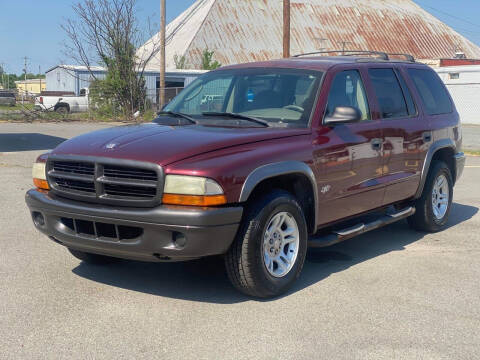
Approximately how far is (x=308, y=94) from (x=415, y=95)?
186 cm

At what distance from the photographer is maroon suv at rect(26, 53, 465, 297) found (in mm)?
4434

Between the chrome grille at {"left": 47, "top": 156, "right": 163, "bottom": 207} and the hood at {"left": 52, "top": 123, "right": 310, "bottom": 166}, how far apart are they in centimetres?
6

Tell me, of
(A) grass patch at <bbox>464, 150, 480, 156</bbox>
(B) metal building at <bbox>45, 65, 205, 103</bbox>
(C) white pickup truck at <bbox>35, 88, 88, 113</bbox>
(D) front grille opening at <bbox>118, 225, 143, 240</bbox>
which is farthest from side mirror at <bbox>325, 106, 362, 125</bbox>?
(C) white pickup truck at <bbox>35, 88, 88, 113</bbox>

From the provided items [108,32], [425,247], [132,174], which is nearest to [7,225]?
[132,174]

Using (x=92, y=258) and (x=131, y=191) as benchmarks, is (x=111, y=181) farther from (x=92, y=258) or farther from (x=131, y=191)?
(x=92, y=258)

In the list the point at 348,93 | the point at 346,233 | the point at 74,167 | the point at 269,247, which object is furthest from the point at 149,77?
the point at 269,247

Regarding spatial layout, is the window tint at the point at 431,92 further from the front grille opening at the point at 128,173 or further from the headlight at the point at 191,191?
the front grille opening at the point at 128,173

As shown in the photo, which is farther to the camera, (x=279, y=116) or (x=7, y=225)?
(x=7, y=225)

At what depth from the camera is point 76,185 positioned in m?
4.83

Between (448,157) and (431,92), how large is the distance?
33.6 inches

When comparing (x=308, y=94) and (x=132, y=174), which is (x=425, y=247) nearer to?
(x=308, y=94)

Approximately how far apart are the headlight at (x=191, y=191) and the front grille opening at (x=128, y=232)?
340 mm

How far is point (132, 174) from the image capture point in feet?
14.8

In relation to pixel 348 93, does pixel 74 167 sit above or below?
below
